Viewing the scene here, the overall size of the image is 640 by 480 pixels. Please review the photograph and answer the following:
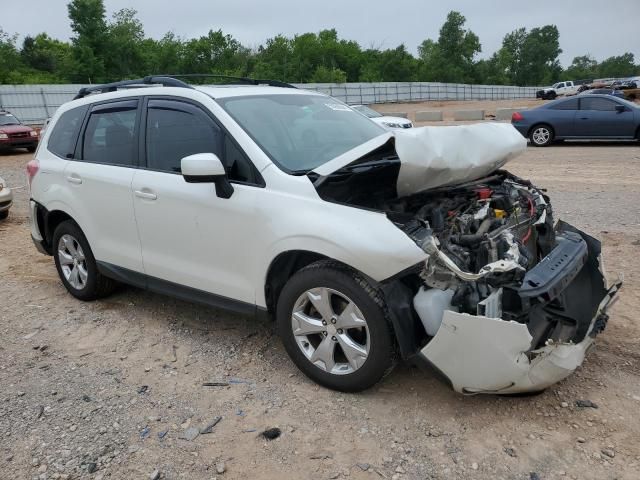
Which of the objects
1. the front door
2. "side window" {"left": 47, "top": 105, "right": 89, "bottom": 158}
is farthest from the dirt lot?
"side window" {"left": 47, "top": 105, "right": 89, "bottom": 158}

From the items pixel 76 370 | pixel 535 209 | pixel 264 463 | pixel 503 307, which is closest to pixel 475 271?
pixel 503 307

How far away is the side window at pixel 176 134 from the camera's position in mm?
3686

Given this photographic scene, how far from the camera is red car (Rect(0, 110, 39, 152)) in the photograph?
18047mm

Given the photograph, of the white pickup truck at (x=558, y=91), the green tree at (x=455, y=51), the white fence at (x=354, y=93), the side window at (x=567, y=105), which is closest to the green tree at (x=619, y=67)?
the green tree at (x=455, y=51)

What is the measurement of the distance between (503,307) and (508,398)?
2.31 feet

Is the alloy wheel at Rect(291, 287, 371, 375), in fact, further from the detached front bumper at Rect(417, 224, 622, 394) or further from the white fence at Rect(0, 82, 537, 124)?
the white fence at Rect(0, 82, 537, 124)

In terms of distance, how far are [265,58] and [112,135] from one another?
6370cm

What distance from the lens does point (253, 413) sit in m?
3.18

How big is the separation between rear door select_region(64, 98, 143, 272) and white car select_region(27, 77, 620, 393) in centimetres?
2

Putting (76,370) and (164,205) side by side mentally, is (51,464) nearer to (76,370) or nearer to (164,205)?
(76,370)

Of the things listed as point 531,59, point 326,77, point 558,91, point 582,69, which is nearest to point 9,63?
point 326,77

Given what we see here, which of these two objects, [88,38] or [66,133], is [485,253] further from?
[88,38]

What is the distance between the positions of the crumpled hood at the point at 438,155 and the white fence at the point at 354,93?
229 inches

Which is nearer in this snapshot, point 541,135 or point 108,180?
point 108,180
